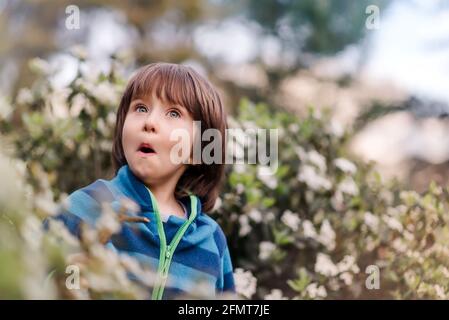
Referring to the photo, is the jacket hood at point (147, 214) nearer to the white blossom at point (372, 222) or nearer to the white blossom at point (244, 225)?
the white blossom at point (244, 225)

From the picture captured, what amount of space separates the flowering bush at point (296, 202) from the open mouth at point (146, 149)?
1.63 ft

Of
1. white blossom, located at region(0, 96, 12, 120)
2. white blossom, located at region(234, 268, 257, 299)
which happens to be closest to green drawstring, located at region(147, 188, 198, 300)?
white blossom, located at region(234, 268, 257, 299)

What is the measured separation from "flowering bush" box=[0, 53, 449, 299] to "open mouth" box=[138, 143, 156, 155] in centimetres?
50

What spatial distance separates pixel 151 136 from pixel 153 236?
235 mm

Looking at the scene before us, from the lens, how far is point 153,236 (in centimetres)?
141

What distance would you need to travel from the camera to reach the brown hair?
60.9 inches

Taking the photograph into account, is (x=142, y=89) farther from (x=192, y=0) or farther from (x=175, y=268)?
(x=192, y=0)

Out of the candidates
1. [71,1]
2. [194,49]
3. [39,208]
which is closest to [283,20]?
[194,49]

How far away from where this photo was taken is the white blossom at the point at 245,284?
1.92m

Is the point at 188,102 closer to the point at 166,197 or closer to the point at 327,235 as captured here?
the point at 166,197

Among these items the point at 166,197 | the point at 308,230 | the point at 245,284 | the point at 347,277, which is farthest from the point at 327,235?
the point at 166,197

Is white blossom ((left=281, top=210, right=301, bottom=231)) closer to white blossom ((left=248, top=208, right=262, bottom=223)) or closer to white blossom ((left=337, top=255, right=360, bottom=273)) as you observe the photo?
white blossom ((left=248, top=208, right=262, bottom=223))

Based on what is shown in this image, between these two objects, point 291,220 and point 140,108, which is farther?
point 291,220

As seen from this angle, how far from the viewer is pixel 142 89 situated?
1.54 m
